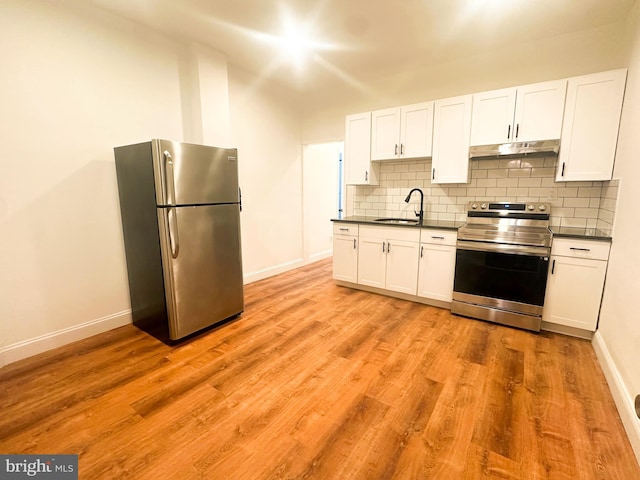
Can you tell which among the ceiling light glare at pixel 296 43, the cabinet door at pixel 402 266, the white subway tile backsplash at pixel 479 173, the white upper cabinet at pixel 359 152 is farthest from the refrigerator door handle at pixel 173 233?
the white subway tile backsplash at pixel 479 173

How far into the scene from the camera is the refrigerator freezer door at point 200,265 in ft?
7.93

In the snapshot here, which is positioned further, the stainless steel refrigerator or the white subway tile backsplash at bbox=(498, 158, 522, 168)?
the white subway tile backsplash at bbox=(498, 158, 522, 168)

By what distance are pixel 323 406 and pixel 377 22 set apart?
10.6 ft

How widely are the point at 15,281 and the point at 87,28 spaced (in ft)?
7.09

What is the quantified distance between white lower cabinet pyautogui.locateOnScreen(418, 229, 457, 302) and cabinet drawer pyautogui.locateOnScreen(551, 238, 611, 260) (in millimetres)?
850

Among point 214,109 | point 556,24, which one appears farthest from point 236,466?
point 556,24

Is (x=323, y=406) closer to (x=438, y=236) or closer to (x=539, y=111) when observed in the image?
(x=438, y=236)

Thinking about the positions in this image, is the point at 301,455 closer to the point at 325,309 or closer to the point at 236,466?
the point at 236,466

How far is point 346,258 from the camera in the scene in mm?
3922

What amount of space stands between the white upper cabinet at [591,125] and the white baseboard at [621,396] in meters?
1.46

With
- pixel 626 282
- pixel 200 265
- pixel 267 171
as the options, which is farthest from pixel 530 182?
pixel 200 265

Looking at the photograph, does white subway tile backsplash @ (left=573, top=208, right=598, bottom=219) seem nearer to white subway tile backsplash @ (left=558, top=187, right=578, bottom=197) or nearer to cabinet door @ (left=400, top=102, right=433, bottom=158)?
white subway tile backsplash @ (left=558, top=187, right=578, bottom=197)

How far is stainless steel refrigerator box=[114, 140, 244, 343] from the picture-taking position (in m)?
2.37

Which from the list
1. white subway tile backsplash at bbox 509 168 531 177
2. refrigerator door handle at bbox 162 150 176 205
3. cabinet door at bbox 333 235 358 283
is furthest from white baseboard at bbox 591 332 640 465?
refrigerator door handle at bbox 162 150 176 205
